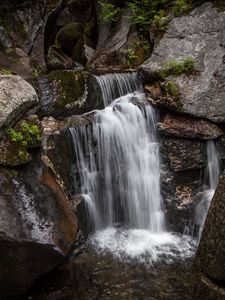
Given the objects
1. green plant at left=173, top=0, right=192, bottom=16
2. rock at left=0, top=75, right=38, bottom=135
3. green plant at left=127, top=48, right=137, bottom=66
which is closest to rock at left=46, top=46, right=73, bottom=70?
green plant at left=127, top=48, right=137, bottom=66

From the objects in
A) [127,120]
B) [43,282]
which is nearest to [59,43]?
[127,120]

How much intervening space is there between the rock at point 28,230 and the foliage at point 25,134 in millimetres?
463

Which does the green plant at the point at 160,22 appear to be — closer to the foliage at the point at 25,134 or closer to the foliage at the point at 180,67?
the foliage at the point at 180,67

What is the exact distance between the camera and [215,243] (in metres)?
3.24

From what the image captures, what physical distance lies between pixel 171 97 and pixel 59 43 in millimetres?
6971

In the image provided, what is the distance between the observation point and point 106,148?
332 inches

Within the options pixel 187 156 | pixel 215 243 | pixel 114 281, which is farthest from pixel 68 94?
pixel 215 243

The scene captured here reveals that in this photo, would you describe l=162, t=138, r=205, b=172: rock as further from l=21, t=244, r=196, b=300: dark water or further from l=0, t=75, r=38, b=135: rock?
l=0, t=75, r=38, b=135: rock

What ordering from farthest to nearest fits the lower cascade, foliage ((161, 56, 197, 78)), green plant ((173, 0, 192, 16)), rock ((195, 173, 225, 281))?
1. green plant ((173, 0, 192, 16))
2. foliage ((161, 56, 197, 78))
3. the lower cascade
4. rock ((195, 173, 225, 281))

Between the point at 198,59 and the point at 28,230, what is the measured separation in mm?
5723

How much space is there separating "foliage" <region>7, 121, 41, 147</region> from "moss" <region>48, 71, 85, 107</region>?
204 cm

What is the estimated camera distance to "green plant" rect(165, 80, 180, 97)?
859cm

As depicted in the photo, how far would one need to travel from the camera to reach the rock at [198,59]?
8.43 m

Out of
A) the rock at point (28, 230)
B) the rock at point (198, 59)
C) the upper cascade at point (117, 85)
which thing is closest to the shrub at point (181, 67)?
the rock at point (198, 59)
